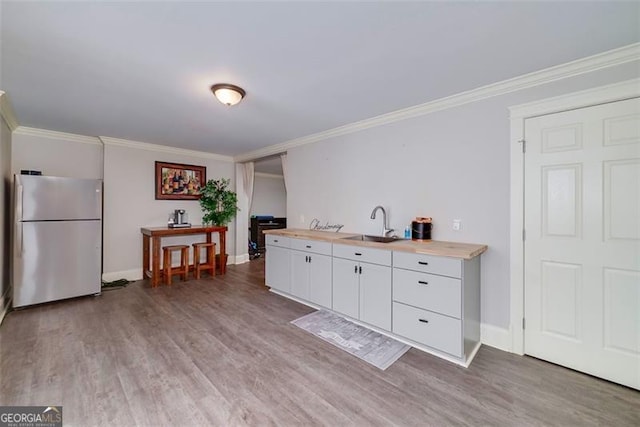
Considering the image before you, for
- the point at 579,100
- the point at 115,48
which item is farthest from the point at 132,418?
the point at 579,100

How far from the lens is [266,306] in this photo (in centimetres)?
336

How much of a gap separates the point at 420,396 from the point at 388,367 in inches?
13.6

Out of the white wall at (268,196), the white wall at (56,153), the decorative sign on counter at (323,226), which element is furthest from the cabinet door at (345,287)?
the white wall at (268,196)

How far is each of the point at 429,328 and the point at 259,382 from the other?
4.77 ft

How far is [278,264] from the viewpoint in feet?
12.4

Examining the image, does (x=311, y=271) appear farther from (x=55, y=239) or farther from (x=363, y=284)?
(x=55, y=239)

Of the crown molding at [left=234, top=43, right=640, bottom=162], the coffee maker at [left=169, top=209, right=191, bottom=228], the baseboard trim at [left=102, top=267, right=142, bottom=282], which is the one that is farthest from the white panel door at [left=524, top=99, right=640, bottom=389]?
the baseboard trim at [left=102, top=267, right=142, bottom=282]

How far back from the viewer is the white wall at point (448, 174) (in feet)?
7.75

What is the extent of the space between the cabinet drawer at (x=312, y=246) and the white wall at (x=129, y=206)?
2.91 meters

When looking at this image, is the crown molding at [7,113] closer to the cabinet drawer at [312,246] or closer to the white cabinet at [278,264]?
the white cabinet at [278,264]

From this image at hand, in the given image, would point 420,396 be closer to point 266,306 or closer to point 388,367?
point 388,367

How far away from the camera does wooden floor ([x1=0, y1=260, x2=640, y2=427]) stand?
1604 millimetres

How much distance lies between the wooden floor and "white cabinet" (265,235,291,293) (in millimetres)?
910

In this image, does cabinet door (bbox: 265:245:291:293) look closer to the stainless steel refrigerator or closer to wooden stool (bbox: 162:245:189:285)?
wooden stool (bbox: 162:245:189:285)
